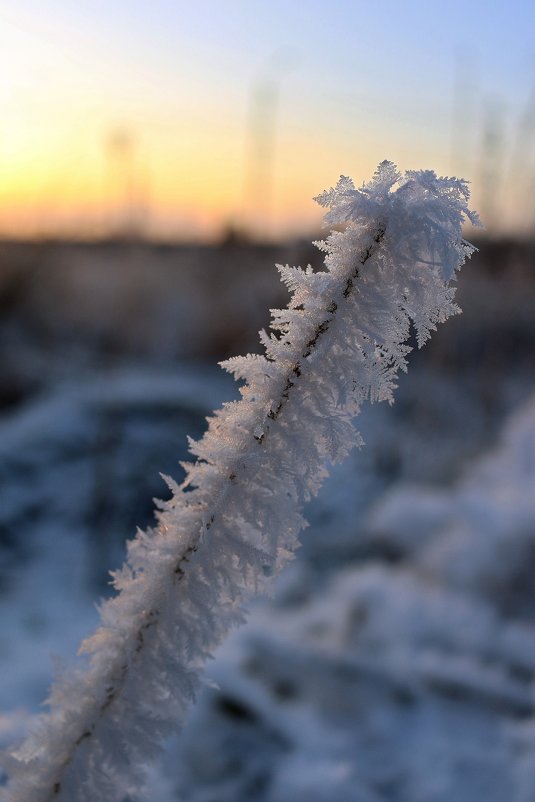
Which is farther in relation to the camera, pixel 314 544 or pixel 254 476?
pixel 314 544

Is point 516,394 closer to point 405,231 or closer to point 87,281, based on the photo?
point 87,281

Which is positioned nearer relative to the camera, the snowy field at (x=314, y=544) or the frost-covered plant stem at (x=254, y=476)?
the frost-covered plant stem at (x=254, y=476)

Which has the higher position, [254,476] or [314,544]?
[314,544]

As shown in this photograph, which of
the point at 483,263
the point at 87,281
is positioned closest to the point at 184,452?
the point at 87,281

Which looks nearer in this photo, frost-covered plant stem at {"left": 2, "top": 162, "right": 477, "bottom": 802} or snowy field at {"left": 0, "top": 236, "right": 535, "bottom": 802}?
frost-covered plant stem at {"left": 2, "top": 162, "right": 477, "bottom": 802}
